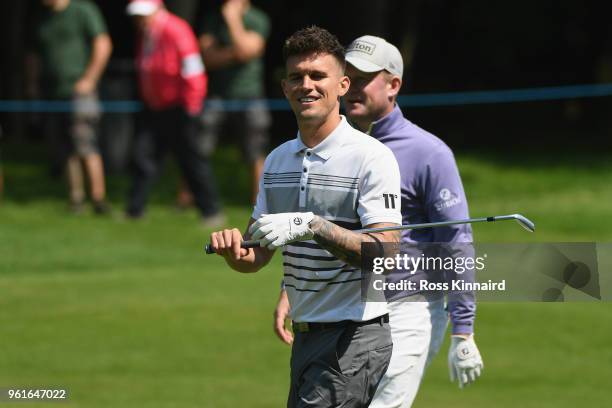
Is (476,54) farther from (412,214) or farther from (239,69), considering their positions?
(412,214)

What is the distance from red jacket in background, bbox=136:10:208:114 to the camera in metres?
15.4

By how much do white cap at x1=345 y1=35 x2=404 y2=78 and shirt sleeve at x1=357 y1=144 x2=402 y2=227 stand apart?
1246mm

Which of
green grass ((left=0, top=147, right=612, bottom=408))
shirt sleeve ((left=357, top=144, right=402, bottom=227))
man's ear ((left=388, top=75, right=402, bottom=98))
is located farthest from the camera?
green grass ((left=0, top=147, right=612, bottom=408))

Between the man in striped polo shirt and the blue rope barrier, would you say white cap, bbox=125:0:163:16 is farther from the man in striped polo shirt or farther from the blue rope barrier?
the man in striped polo shirt

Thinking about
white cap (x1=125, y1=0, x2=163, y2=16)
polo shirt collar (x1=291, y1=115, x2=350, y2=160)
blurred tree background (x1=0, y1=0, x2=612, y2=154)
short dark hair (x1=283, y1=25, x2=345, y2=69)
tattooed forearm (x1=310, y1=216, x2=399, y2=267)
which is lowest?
tattooed forearm (x1=310, y1=216, x2=399, y2=267)

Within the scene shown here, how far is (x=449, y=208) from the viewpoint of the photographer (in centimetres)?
609

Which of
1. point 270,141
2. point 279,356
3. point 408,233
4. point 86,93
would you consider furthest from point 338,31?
point 408,233

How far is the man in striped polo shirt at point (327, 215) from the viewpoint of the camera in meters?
5.12

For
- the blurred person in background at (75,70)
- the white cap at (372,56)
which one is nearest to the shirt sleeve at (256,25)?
the blurred person in background at (75,70)

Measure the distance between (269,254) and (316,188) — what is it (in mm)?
407

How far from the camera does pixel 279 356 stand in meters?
10.4

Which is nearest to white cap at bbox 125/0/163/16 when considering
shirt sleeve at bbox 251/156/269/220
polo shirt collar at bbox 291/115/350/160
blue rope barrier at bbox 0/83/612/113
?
blue rope barrier at bbox 0/83/612/113

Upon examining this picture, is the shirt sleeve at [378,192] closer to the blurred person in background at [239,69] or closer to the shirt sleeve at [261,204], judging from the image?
the shirt sleeve at [261,204]

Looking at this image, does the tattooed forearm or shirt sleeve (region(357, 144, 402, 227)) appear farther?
shirt sleeve (region(357, 144, 402, 227))
